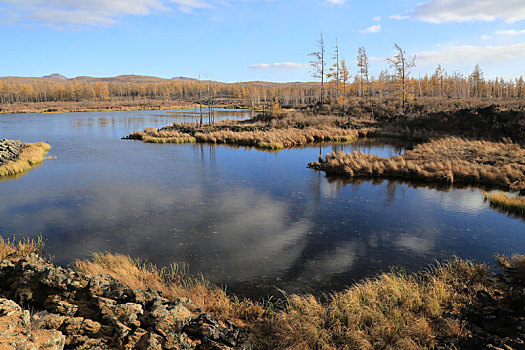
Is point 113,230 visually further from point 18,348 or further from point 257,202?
point 18,348

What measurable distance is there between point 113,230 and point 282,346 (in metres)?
8.36

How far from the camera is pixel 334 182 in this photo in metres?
19.4

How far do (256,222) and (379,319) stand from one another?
691cm

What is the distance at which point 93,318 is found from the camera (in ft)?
18.2

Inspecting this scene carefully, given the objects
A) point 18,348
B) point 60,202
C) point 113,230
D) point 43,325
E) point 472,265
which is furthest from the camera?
point 60,202

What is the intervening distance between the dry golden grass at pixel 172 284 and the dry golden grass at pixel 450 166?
50.0 ft

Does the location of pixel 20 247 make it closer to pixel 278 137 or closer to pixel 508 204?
pixel 508 204

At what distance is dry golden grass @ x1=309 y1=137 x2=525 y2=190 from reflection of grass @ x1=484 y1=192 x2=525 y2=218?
2.86 metres

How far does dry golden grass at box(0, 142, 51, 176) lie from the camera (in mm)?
20984

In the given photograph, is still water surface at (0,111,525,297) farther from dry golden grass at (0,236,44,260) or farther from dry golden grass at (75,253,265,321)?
dry golden grass at (75,253,265,321)

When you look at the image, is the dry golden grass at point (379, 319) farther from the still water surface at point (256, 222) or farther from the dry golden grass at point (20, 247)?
the dry golden grass at point (20, 247)

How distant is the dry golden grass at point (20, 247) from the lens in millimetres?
8836

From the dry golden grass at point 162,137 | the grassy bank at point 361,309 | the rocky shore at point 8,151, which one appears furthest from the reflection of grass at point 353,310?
the dry golden grass at point 162,137

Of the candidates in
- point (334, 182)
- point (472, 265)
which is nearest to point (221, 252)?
point (472, 265)
